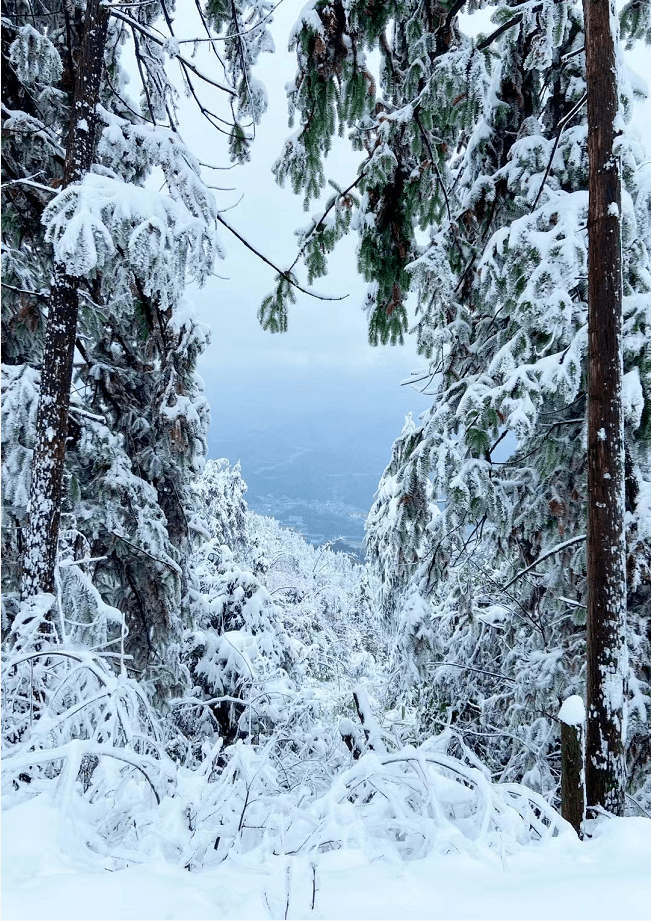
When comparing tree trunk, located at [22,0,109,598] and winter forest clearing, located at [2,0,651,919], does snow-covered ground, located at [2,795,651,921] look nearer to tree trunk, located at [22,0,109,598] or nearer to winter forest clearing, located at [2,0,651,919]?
winter forest clearing, located at [2,0,651,919]

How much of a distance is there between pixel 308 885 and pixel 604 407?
2.99m

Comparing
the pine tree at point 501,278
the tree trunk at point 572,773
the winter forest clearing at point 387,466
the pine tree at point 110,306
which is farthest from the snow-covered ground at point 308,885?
the pine tree at point 110,306

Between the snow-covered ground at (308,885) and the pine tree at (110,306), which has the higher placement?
the pine tree at (110,306)

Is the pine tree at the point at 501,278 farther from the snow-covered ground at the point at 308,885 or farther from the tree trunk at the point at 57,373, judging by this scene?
the snow-covered ground at the point at 308,885

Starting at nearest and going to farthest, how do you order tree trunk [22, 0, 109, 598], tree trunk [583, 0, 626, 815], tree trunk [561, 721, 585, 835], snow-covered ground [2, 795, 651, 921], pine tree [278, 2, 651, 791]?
snow-covered ground [2, 795, 651, 921] < tree trunk [561, 721, 585, 835] < tree trunk [583, 0, 626, 815] < tree trunk [22, 0, 109, 598] < pine tree [278, 2, 651, 791]

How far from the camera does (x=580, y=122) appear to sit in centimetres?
446

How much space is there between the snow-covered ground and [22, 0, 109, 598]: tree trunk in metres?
2.13

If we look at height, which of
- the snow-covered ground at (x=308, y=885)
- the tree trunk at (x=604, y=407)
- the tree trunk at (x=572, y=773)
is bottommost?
the tree trunk at (x=572, y=773)

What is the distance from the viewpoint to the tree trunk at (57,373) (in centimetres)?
354

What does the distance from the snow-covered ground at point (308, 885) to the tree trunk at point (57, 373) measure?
2.13 m

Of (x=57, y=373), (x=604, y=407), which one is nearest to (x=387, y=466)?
(x=604, y=407)

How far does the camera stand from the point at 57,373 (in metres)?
3.63

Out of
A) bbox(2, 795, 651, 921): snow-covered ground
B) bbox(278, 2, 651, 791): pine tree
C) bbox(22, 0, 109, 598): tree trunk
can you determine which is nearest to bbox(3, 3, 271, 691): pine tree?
bbox(22, 0, 109, 598): tree trunk

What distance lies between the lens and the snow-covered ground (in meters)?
1.34
